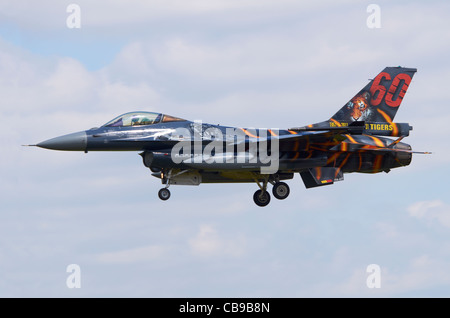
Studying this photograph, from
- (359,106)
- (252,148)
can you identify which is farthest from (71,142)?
(359,106)

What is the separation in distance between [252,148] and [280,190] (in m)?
2.60

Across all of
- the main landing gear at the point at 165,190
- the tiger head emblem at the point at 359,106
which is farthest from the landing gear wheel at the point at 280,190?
the main landing gear at the point at 165,190

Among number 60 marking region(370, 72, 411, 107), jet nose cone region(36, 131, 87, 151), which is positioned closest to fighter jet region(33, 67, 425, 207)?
jet nose cone region(36, 131, 87, 151)

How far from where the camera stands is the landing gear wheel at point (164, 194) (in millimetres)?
38250

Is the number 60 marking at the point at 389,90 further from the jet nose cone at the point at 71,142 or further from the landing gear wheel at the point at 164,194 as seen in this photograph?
the jet nose cone at the point at 71,142

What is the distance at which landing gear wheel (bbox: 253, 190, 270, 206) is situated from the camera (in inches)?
1593

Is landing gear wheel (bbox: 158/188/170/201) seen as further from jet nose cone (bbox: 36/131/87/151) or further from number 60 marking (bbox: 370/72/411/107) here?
number 60 marking (bbox: 370/72/411/107)

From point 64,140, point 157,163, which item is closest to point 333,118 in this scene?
point 157,163

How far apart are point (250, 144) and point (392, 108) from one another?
7100 millimetres

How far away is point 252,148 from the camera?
38500 mm

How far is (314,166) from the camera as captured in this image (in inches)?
1555

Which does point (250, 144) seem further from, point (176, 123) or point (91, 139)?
point (91, 139)

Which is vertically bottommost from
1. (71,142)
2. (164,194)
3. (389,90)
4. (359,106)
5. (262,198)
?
(262,198)

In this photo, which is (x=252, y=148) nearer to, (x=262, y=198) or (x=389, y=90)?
(x=262, y=198)
